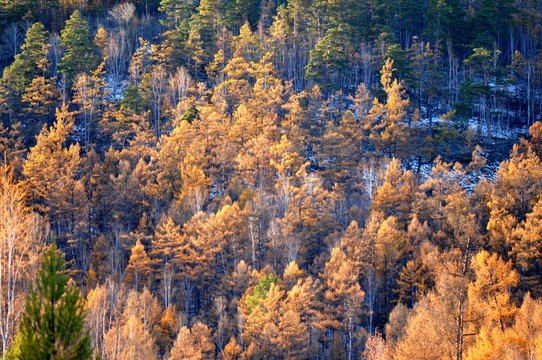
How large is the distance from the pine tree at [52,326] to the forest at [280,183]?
38.4 feet

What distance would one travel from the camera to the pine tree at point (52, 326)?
894 centimetres

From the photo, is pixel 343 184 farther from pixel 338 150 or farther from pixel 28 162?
pixel 28 162

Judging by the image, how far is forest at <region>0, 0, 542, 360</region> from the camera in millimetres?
30094

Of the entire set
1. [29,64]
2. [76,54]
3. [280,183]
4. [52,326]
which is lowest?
[280,183]

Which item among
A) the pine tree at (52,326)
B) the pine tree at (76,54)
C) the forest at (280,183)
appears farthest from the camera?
the pine tree at (76,54)

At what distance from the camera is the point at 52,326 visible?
29.8ft

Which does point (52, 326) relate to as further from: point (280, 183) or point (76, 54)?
point (76, 54)

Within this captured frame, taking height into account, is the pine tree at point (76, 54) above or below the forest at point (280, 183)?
above

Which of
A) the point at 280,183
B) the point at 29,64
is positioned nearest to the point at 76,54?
the point at 29,64

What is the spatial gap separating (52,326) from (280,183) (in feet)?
116

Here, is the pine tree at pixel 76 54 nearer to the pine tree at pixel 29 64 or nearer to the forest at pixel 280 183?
the forest at pixel 280 183

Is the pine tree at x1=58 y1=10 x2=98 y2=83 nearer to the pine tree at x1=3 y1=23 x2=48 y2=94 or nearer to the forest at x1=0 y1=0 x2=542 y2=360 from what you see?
the forest at x1=0 y1=0 x2=542 y2=360

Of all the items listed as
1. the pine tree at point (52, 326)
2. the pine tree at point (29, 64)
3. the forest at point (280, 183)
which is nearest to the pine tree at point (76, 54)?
the forest at point (280, 183)

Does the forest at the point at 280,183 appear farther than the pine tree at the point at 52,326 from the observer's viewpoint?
Yes
